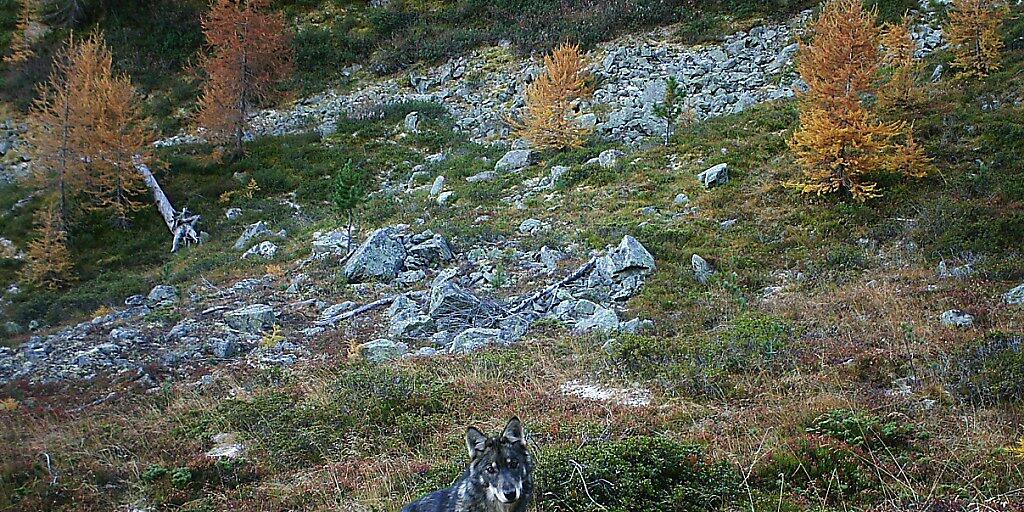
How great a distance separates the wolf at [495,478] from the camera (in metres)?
4.28

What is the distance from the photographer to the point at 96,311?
17.2 metres

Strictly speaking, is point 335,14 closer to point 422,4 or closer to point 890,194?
point 422,4

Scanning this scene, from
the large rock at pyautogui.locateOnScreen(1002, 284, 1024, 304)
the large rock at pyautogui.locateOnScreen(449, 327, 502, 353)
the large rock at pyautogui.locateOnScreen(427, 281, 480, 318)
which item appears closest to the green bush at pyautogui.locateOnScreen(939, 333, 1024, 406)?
the large rock at pyautogui.locateOnScreen(1002, 284, 1024, 304)

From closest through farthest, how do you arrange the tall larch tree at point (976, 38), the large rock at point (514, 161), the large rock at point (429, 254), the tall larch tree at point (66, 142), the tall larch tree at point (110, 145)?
1. the large rock at point (429, 254)
2. the tall larch tree at point (976, 38)
3. the tall larch tree at point (66, 142)
4. the tall larch tree at point (110, 145)
5. the large rock at point (514, 161)

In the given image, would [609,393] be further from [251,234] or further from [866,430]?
[251,234]

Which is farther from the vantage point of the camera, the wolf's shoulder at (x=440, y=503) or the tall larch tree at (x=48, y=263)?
the tall larch tree at (x=48, y=263)

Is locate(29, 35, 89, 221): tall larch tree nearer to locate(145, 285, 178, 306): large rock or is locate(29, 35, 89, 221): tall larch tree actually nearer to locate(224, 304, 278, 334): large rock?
locate(145, 285, 178, 306): large rock

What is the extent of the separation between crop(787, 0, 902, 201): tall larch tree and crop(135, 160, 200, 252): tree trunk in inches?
767

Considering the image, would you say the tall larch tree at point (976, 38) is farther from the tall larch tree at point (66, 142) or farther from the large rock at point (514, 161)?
the tall larch tree at point (66, 142)

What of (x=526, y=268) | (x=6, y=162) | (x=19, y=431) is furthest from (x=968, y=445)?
(x=6, y=162)

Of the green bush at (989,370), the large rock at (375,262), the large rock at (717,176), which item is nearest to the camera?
the green bush at (989,370)

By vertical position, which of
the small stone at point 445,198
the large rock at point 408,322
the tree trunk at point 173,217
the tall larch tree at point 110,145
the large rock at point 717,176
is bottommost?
the large rock at point 717,176

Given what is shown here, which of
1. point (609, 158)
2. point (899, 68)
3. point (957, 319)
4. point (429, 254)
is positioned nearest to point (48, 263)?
point (429, 254)

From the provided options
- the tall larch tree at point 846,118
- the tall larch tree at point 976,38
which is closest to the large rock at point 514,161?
the tall larch tree at point 846,118
